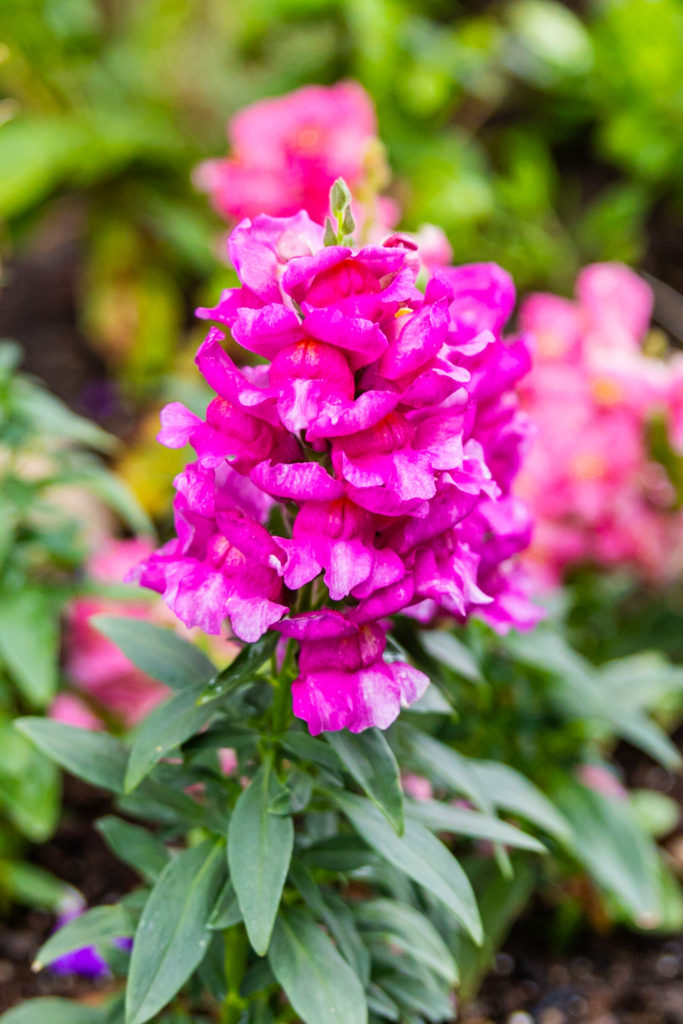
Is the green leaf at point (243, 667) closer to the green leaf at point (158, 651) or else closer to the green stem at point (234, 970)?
the green leaf at point (158, 651)

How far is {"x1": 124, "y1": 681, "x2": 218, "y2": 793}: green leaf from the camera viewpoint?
930 millimetres

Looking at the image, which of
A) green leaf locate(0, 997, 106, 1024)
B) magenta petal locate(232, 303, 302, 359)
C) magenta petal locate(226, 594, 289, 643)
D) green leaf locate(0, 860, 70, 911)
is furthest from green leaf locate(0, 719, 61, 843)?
magenta petal locate(232, 303, 302, 359)

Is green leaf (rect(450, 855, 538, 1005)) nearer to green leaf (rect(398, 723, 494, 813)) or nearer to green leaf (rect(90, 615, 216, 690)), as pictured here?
green leaf (rect(398, 723, 494, 813))

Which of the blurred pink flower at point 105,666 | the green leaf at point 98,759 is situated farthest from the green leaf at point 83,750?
the blurred pink flower at point 105,666

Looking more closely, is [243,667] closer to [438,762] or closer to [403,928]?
[438,762]

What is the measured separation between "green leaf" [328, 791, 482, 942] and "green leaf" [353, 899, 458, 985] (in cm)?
14

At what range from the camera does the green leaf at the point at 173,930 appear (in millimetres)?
932

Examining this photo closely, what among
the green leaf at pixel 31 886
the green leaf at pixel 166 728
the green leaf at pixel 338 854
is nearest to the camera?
the green leaf at pixel 166 728

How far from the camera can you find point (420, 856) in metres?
0.97

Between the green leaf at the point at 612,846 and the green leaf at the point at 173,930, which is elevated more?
the green leaf at the point at 173,930

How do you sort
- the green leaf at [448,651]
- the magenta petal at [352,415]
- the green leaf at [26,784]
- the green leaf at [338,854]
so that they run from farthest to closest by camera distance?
1. the green leaf at [26,784]
2. the green leaf at [448,651]
3. the green leaf at [338,854]
4. the magenta petal at [352,415]

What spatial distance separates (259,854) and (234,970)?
0.25m

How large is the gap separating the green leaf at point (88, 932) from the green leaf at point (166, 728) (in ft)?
0.71

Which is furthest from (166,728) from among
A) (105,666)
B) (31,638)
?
(105,666)
